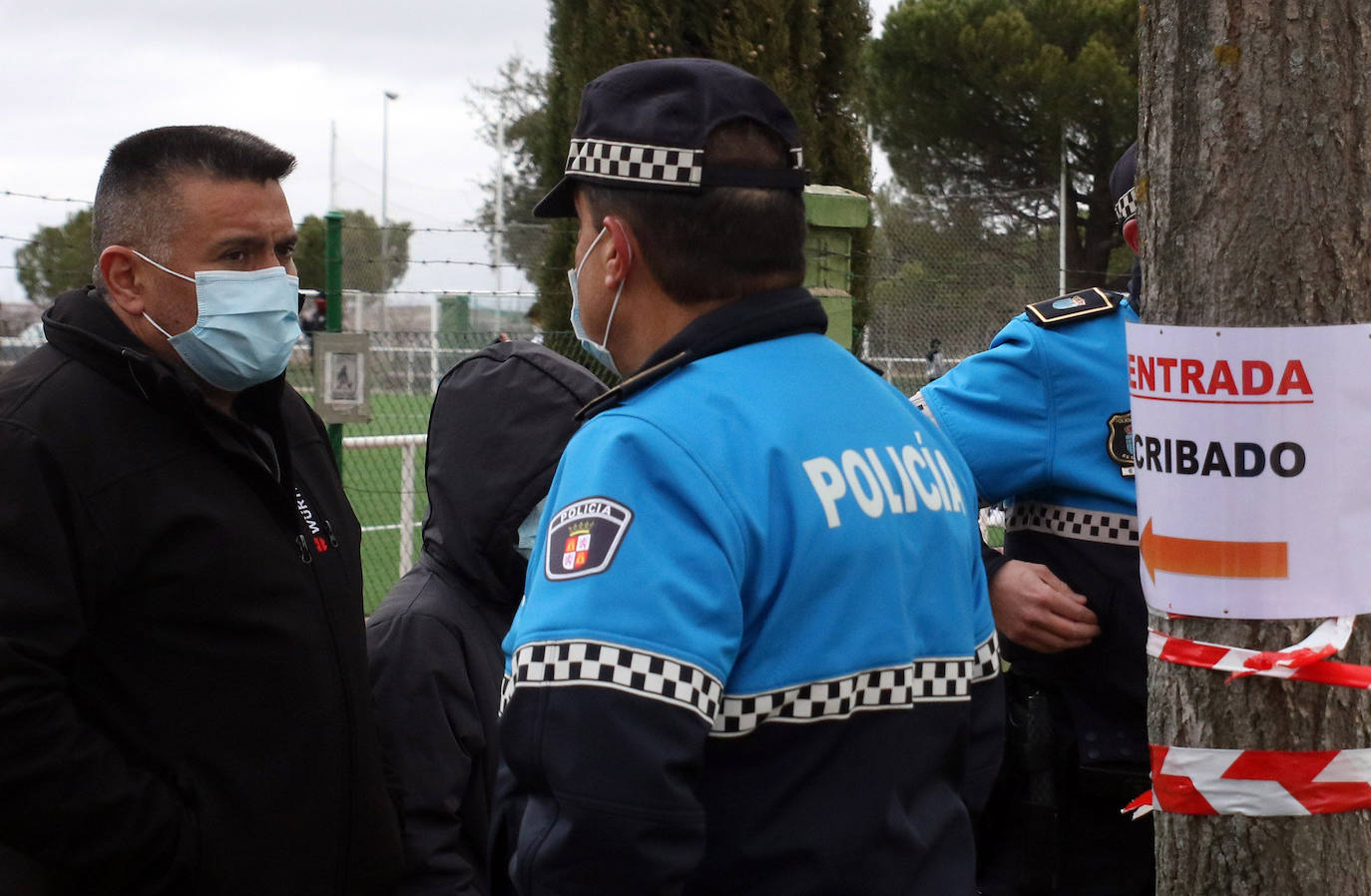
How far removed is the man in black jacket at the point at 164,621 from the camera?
7.09 ft

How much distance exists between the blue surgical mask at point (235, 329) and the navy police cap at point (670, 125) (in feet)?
3.72

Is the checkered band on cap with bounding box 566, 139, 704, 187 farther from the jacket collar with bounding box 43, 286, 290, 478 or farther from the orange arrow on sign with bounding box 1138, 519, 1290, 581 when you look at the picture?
the jacket collar with bounding box 43, 286, 290, 478

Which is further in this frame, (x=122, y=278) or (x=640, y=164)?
(x=122, y=278)

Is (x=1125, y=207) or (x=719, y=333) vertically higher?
(x=1125, y=207)

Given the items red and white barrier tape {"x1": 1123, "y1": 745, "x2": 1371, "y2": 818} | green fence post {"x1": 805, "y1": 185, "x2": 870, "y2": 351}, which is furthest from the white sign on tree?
green fence post {"x1": 805, "y1": 185, "x2": 870, "y2": 351}

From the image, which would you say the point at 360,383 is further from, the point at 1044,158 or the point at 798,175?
the point at 1044,158

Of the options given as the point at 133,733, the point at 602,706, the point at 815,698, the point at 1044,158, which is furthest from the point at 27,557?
the point at 1044,158

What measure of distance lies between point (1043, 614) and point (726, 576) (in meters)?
1.37

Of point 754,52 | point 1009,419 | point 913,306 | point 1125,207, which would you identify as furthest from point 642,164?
point 913,306

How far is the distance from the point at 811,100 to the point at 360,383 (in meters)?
→ 3.75

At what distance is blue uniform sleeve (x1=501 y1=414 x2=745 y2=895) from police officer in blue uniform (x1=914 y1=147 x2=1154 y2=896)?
1388 millimetres

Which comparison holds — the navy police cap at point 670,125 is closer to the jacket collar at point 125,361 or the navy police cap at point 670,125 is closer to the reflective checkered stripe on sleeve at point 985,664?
the reflective checkered stripe on sleeve at point 985,664

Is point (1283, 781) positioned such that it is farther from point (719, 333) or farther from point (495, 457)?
point (495, 457)

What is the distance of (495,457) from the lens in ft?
8.91
